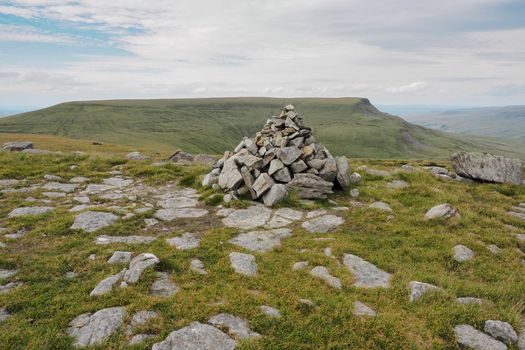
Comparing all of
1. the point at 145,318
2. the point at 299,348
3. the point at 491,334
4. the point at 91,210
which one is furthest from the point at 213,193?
the point at 491,334

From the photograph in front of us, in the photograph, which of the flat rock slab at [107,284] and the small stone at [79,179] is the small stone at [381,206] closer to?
the flat rock slab at [107,284]

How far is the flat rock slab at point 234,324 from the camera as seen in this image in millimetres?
8211

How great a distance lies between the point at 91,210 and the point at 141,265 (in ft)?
22.1

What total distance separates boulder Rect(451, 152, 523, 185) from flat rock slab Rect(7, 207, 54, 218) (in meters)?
25.8

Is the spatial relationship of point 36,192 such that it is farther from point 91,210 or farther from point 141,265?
point 141,265

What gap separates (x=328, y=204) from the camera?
18.2 meters

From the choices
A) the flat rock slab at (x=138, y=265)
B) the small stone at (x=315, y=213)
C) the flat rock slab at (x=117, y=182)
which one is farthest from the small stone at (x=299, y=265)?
the flat rock slab at (x=117, y=182)

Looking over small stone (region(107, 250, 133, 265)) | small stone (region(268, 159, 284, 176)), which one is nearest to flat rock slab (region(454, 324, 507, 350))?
small stone (region(107, 250, 133, 265))

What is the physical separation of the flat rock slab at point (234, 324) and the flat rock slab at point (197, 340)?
23 cm

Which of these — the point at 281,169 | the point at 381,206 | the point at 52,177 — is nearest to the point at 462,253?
the point at 381,206

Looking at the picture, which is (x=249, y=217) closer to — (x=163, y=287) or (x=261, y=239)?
(x=261, y=239)

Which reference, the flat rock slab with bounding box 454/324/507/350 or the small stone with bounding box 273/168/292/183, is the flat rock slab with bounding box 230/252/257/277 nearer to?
the flat rock slab with bounding box 454/324/507/350

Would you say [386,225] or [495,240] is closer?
[495,240]

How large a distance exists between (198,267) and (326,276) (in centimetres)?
407
